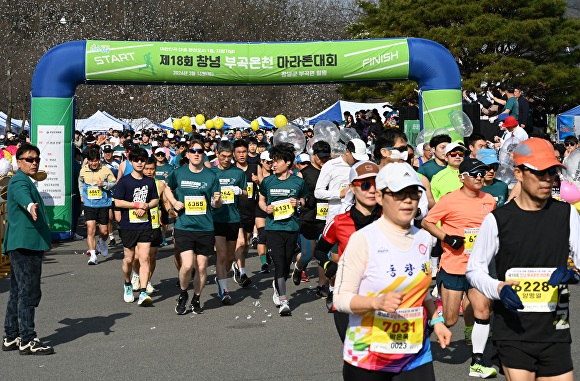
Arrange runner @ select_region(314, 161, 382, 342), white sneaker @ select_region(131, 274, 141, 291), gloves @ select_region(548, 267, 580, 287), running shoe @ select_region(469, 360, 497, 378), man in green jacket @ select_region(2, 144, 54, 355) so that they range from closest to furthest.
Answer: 1. gloves @ select_region(548, 267, 580, 287)
2. runner @ select_region(314, 161, 382, 342)
3. running shoe @ select_region(469, 360, 497, 378)
4. man in green jacket @ select_region(2, 144, 54, 355)
5. white sneaker @ select_region(131, 274, 141, 291)

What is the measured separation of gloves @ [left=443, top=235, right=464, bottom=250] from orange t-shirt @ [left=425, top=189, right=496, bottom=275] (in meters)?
0.11

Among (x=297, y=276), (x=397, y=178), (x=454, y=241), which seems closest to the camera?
(x=397, y=178)

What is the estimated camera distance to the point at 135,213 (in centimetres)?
1097

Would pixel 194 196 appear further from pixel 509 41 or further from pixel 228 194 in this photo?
pixel 509 41

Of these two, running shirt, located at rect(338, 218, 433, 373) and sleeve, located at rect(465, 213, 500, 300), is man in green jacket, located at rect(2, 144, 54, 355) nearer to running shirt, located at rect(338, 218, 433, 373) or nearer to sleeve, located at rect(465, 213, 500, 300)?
running shirt, located at rect(338, 218, 433, 373)

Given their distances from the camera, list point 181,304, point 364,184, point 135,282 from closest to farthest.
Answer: point 364,184 → point 181,304 → point 135,282

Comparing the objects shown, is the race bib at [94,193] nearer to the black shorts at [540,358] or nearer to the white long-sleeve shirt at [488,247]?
the white long-sleeve shirt at [488,247]

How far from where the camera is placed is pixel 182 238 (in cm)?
1032

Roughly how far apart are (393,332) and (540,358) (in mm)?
855

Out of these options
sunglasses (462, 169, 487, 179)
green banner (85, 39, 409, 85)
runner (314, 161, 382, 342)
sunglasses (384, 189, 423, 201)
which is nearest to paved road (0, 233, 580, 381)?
runner (314, 161, 382, 342)

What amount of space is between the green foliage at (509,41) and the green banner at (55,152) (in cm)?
2464

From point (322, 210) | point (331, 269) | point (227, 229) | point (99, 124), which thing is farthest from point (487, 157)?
point (99, 124)

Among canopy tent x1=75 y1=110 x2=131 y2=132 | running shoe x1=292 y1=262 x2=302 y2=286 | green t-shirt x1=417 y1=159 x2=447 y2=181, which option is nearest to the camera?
green t-shirt x1=417 y1=159 x2=447 y2=181

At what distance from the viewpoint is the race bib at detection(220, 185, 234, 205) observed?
1143 cm
